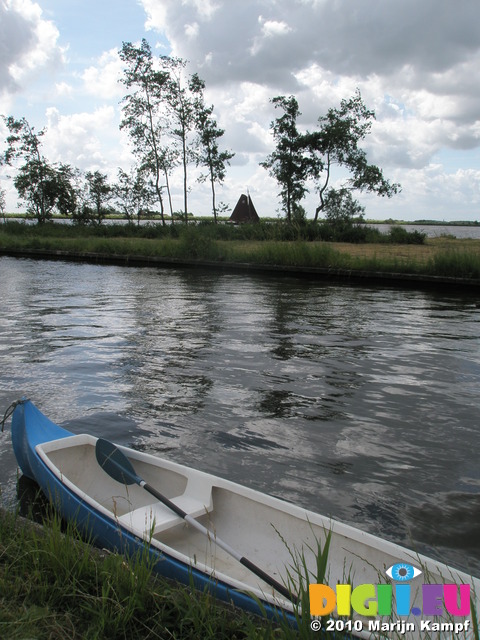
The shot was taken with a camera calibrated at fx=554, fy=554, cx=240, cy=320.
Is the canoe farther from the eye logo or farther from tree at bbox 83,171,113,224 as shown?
tree at bbox 83,171,113,224

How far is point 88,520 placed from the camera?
12.0ft

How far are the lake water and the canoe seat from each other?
119cm

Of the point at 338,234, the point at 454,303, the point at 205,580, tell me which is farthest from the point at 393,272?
the point at 205,580

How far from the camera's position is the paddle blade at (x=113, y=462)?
426 centimetres

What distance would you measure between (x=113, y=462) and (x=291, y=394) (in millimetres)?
3917

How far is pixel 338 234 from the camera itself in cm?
3478

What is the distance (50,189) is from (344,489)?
46.7 meters

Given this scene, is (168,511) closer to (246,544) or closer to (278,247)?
(246,544)

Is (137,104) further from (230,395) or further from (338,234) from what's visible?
(230,395)

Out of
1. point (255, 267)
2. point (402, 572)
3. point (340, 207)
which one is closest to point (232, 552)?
point (402, 572)

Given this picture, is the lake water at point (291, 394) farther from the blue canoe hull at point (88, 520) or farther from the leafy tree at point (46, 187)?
the leafy tree at point (46, 187)

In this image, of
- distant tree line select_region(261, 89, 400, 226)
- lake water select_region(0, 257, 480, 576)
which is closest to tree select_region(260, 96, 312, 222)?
distant tree line select_region(261, 89, 400, 226)

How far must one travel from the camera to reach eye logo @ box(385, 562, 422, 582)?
117 inches

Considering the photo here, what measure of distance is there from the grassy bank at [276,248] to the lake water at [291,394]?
622 centimetres
